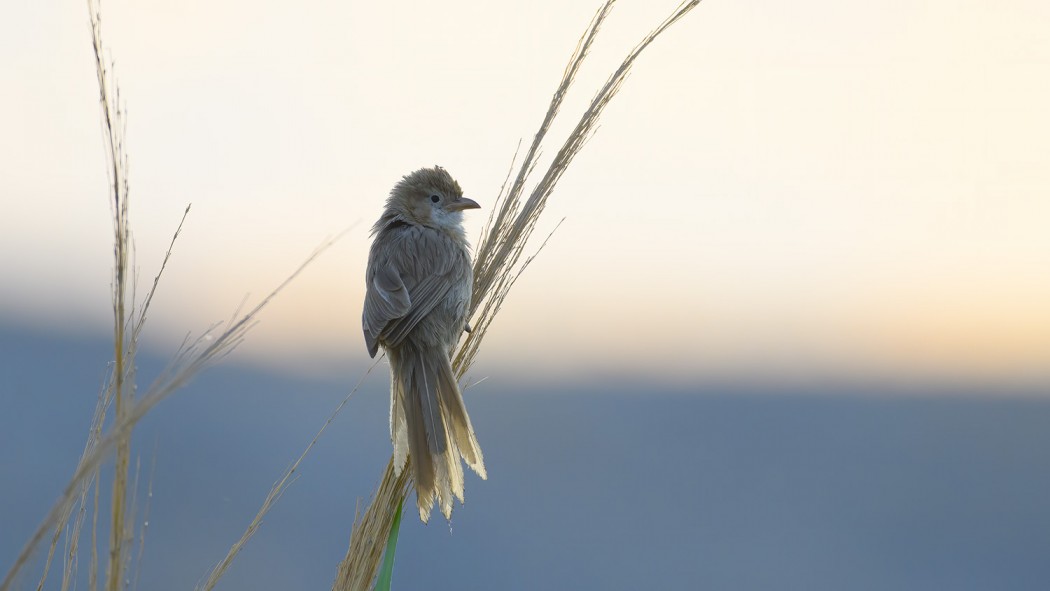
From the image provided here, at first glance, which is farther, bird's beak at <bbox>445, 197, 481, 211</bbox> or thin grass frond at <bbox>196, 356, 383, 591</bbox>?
bird's beak at <bbox>445, 197, 481, 211</bbox>

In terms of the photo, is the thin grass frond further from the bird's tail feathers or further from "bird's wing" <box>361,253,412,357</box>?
"bird's wing" <box>361,253,412,357</box>

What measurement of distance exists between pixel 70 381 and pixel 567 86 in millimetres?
38681

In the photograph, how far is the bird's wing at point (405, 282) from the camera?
3098 millimetres

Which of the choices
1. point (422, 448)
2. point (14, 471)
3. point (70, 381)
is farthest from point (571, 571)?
point (422, 448)

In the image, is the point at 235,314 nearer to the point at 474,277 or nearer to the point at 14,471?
the point at 474,277

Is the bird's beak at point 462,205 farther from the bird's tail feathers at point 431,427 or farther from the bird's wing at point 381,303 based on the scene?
the bird's tail feathers at point 431,427

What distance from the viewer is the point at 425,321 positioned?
3.20 metres

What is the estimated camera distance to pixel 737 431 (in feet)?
124

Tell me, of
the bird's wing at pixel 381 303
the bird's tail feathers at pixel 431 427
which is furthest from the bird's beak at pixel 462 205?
the bird's tail feathers at pixel 431 427

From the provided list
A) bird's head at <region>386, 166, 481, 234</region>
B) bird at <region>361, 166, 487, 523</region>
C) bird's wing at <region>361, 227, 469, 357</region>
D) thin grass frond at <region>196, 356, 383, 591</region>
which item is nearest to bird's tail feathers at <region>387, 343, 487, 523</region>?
bird at <region>361, 166, 487, 523</region>

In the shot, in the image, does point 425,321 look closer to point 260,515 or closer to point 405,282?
point 405,282

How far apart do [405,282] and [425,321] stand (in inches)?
6.5

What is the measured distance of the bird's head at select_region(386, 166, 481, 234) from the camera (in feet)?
12.7

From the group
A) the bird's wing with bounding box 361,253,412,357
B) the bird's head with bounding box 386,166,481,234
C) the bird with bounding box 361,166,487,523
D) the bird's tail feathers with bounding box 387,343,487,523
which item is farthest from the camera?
the bird's head with bounding box 386,166,481,234
